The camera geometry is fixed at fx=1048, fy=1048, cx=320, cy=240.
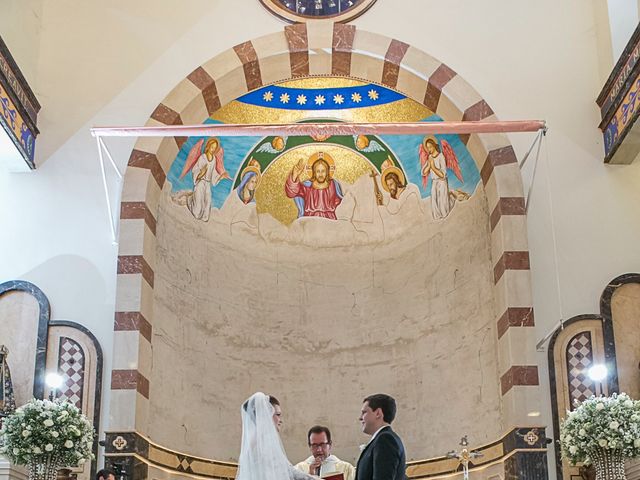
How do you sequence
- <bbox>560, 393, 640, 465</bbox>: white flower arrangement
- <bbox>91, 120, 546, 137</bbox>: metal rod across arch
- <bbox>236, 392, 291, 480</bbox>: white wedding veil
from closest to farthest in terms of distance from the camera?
<bbox>236, 392, 291, 480</bbox>: white wedding veil → <bbox>560, 393, 640, 465</bbox>: white flower arrangement → <bbox>91, 120, 546, 137</bbox>: metal rod across arch

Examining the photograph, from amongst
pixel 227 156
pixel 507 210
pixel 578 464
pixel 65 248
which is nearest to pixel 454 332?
pixel 507 210

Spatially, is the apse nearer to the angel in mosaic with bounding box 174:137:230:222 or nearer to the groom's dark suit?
the angel in mosaic with bounding box 174:137:230:222

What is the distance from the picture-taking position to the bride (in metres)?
Result: 6.97

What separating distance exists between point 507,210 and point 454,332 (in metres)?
2.17

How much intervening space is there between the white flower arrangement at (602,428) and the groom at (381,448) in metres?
Answer: 3.43

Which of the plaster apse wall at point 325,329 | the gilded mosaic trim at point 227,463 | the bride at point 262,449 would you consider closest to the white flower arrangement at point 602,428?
the gilded mosaic trim at point 227,463

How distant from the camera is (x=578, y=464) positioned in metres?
10.8

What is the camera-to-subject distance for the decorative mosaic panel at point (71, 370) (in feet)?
37.3

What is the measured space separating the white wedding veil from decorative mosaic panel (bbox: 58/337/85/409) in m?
4.54

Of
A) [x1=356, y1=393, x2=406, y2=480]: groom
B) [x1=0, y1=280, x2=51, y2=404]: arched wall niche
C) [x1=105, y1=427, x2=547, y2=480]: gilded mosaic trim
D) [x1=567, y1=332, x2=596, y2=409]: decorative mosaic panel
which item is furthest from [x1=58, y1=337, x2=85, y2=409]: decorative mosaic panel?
[x1=567, y1=332, x2=596, y2=409]: decorative mosaic panel

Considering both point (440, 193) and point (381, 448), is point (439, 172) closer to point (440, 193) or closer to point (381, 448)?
point (440, 193)

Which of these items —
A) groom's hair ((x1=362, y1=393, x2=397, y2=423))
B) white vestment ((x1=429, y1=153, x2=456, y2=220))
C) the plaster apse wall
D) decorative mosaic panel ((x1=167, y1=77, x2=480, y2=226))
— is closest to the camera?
groom's hair ((x1=362, y1=393, x2=397, y2=423))

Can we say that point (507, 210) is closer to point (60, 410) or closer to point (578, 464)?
point (578, 464)

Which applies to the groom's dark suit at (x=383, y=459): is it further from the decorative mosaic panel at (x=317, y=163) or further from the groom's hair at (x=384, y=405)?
the decorative mosaic panel at (x=317, y=163)
